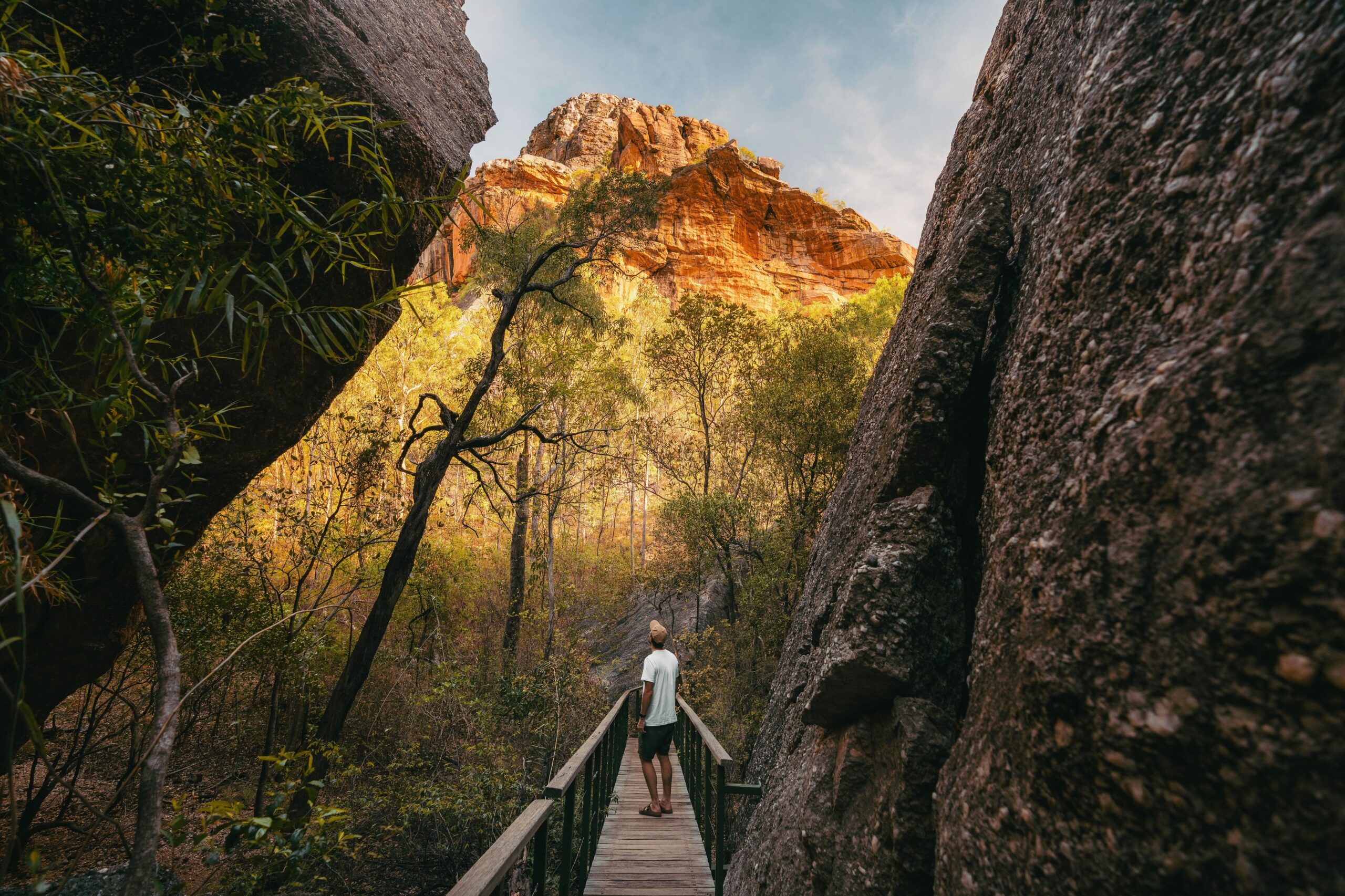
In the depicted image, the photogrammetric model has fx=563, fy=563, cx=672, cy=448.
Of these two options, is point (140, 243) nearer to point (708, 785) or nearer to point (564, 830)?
point (564, 830)

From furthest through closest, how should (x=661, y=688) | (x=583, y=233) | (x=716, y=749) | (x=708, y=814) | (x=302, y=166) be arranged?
(x=583, y=233), (x=661, y=688), (x=708, y=814), (x=716, y=749), (x=302, y=166)

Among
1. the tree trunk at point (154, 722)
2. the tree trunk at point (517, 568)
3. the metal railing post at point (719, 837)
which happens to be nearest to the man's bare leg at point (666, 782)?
the metal railing post at point (719, 837)

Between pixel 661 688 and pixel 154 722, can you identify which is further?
pixel 661 688

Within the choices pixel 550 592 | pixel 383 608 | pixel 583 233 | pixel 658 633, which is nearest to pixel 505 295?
pixel 583 233

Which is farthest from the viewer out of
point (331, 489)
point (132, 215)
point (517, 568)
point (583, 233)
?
point (517, 568)

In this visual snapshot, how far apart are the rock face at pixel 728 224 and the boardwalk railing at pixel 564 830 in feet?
119

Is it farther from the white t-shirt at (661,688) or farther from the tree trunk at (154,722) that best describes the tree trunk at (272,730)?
the tree trunk at (154,722)

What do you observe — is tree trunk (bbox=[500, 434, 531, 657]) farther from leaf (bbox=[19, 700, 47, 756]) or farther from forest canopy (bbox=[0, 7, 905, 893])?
leaf (bbox=[19, 700, 47, 756])

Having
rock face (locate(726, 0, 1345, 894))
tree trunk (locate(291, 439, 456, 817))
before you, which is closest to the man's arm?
tree trunk (locate(291, 439, 456, 817))

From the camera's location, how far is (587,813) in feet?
12.8

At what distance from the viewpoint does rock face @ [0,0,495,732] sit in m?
3.05

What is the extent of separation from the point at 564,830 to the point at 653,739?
1.70 metres

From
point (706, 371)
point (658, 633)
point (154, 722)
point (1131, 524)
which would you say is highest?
point (706, 371)

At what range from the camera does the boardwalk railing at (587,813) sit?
1.91 m
